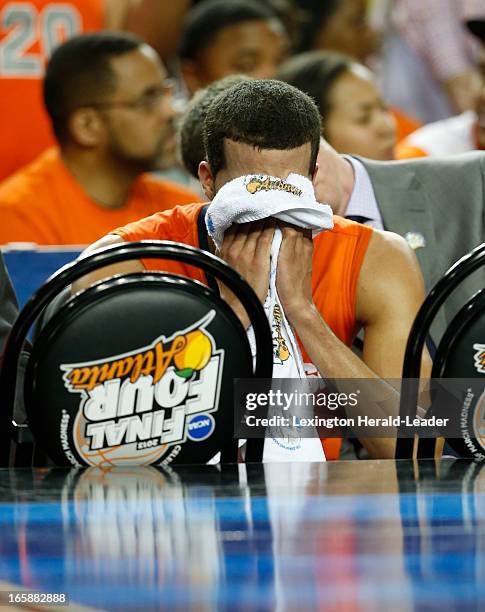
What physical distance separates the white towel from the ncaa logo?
0.14 metres

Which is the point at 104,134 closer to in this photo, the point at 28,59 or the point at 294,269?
the point at 28,59

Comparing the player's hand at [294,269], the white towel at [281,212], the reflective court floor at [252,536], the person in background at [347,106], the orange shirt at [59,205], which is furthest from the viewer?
the orange shirt at [59,205]

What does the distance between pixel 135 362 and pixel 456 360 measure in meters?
0.43

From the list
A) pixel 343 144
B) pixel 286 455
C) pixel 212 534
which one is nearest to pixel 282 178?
pixel 286 455

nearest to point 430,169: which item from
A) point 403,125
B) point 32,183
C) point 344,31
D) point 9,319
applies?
point 9,319

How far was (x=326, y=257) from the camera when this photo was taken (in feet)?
6.47

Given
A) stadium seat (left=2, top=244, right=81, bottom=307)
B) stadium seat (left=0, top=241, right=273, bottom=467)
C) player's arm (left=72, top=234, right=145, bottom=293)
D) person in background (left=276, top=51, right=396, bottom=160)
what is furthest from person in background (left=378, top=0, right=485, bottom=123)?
stadium seat (left=0, top=241, right=273, bottom=467)

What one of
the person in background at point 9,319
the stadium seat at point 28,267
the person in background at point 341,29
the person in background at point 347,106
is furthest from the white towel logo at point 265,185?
the person in background at point 341,29

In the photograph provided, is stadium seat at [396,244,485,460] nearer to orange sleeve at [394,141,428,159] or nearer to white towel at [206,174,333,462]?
white towel at [206,174,333,462]

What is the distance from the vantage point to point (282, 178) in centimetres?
175

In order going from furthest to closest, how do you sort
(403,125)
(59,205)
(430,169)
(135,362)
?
(403,125) < (59,205) < (430,169) < (135,362)

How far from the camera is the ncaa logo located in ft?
4.92

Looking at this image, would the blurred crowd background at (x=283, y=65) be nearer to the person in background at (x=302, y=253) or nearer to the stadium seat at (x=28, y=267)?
the stadium seat at (x=28, y=267)

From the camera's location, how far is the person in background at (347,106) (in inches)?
147
